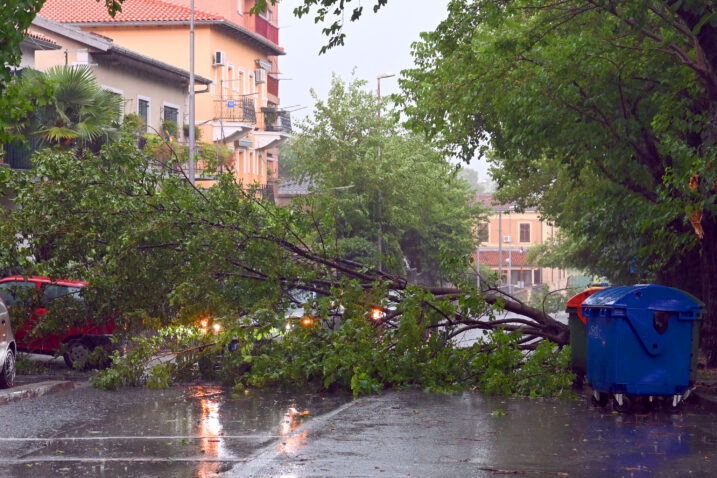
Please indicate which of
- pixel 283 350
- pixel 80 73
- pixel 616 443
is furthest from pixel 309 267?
pixel 80 73

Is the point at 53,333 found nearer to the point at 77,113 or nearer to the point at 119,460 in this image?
the point at 119,460

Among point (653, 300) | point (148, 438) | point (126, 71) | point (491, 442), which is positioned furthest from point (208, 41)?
point (491, 442)

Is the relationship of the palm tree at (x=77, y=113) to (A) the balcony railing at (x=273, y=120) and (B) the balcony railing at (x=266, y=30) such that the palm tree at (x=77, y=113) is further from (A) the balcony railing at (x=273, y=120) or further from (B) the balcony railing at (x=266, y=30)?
(A) the balcony railing at (x=273, y=120)

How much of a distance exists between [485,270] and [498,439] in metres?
→ 80.3

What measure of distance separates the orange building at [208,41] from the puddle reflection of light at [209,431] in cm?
3814

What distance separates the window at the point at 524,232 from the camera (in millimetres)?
112625

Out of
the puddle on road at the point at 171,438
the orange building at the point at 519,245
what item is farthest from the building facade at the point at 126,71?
the orange building at the point at 519,245

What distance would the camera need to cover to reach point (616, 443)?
1048 centimetres

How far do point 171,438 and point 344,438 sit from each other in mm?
1664

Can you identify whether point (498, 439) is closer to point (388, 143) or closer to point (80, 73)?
point (80, 73)

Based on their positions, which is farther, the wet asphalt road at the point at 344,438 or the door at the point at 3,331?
the door at the point at 3,331

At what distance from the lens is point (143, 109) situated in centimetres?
4441

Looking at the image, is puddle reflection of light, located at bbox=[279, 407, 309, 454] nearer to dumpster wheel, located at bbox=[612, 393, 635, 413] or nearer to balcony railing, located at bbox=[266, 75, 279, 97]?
dumpster wheel, located at bbox=[612, 393, 635, 413]

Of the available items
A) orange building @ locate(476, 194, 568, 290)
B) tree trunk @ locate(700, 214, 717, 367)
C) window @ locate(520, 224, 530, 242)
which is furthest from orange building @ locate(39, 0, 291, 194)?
window @ locate(520, 224, 530, 242)
